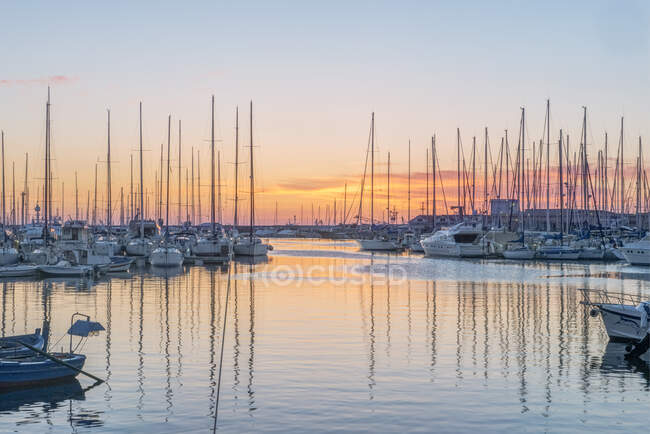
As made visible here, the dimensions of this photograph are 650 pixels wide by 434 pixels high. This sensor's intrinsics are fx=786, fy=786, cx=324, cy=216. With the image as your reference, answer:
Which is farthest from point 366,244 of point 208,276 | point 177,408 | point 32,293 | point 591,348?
point 177,408

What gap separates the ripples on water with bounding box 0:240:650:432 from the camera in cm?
1936

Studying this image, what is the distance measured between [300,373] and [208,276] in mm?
42920

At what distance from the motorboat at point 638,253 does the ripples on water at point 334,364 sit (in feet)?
111

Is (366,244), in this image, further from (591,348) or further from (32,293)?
(591,348)

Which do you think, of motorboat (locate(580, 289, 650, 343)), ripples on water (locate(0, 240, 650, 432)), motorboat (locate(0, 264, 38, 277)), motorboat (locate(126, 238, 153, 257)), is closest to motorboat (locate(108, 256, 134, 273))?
motorboat (locate(0, 264, 38, 277))

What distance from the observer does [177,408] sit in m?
20.1

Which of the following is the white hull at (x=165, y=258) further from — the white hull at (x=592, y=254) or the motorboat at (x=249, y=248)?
the white hull at (x=592, y=254)

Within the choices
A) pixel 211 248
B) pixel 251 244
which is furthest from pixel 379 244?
pixel 211 248

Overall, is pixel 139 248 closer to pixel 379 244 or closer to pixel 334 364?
pixel 379 244

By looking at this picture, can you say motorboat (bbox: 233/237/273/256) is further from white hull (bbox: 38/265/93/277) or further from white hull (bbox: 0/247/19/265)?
white hull (bbox: 38/265/93/277)

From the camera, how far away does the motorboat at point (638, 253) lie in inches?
3164

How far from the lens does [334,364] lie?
84.8 feet

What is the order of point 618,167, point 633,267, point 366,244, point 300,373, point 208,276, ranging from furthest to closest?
point 366,244, point 618,167, point 633,267, point 208,276, point 300,373

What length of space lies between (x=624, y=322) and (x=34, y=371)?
67.8 ft
